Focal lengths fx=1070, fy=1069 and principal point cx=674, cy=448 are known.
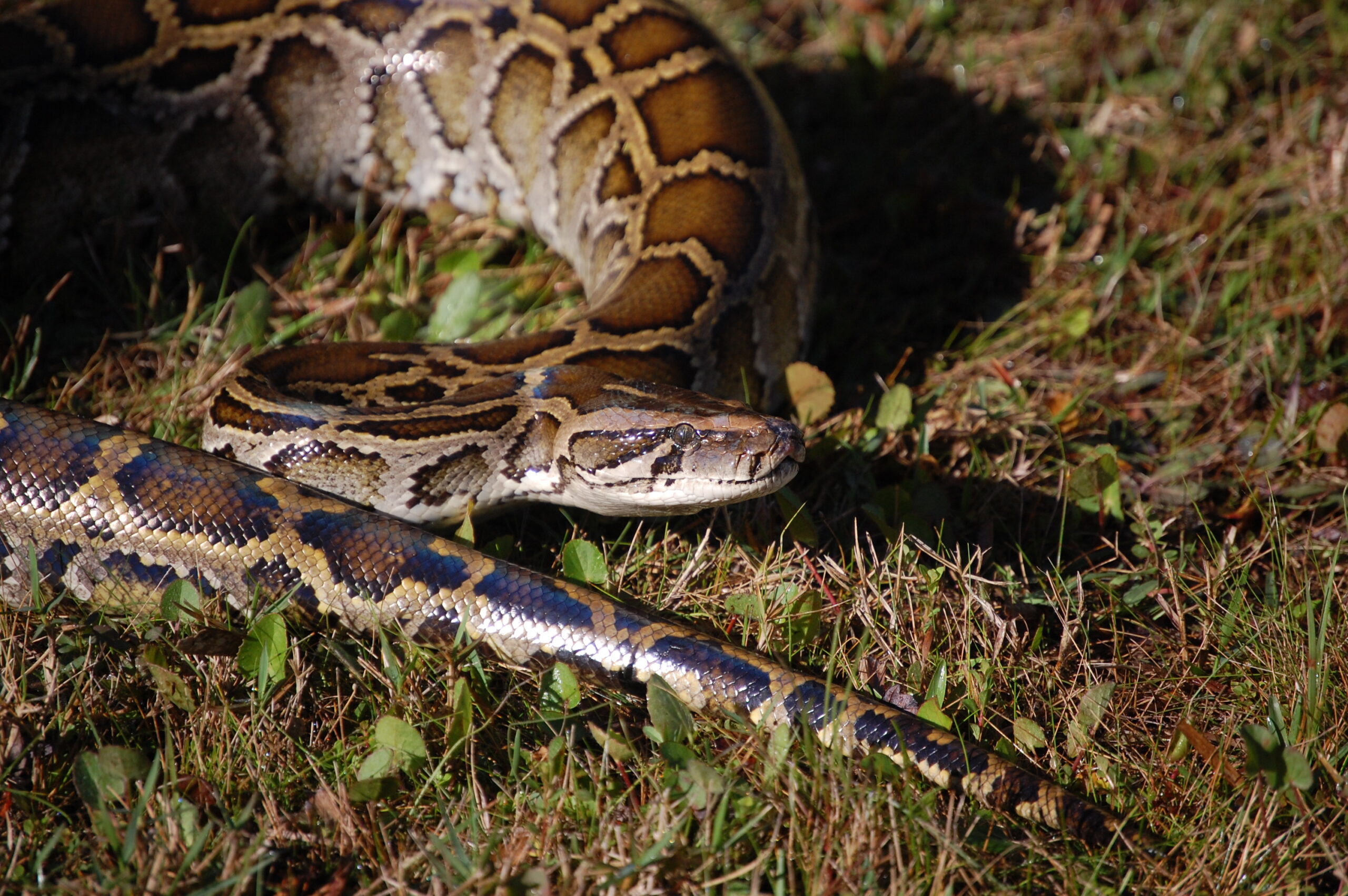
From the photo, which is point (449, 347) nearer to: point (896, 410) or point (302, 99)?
point (896, 410)

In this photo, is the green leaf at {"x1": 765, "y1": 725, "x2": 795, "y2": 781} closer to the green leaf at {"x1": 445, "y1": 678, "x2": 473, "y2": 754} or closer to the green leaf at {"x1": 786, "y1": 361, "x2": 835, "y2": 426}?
the green leaf at {"x1": 445, "y1": 678, "x2": 473, "y2": 754}

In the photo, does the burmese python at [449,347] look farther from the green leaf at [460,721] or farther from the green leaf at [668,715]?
the green leaf at [460,721]

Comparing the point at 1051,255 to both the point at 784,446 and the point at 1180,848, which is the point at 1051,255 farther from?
the point at 1180,848

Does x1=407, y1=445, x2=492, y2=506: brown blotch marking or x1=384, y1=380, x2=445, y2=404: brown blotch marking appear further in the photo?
x1=384, y1=380, x2=445, y2=404: brown blotch marking

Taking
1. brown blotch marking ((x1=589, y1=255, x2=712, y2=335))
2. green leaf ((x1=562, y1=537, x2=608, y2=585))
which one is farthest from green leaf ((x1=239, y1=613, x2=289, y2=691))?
brown blotch marking ((x1=589, y1=255, x2=712, y2=335))

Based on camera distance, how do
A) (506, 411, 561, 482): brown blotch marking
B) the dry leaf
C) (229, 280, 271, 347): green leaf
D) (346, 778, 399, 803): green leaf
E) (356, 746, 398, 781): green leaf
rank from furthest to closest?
(229, 280, 271, 347): green leaf, the dry leaf, (506, 411, 561, 482): brown blotch marking, (356, 746, 398, 781): green leaf, (346, 778, 399, 803): green leaf

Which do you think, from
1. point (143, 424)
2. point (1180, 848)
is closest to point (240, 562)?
point (143, 424)

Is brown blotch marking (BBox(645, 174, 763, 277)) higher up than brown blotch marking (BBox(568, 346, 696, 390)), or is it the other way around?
brown blotch marking (BBox(645, 174, 763, 277))

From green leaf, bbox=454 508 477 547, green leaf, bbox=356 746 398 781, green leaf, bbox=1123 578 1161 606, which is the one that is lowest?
green leaf, bbox=356 746 398 781
